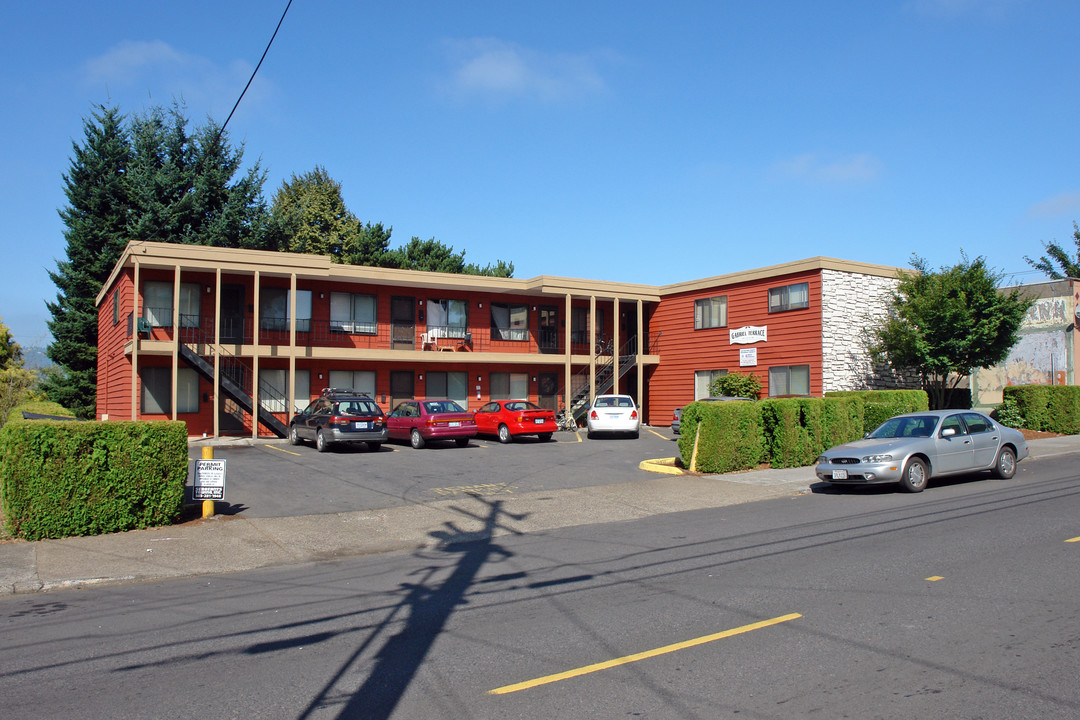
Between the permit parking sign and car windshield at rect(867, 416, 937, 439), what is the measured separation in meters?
11.8

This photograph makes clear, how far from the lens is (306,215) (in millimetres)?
50594

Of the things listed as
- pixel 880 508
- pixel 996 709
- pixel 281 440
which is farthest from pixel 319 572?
pixel 281 440

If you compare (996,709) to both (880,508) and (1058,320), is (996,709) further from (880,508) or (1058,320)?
(1058,320)

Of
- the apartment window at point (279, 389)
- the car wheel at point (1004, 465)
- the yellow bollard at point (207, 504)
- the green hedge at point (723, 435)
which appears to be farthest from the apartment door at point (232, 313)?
the car wheel at point (1004, 465)

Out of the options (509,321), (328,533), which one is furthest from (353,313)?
(328,533)

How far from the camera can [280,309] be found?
28.5 metres

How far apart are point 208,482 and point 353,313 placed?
18187 millimetres

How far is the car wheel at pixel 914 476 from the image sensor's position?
44.6 feet

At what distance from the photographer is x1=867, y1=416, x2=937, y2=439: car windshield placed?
14.5m

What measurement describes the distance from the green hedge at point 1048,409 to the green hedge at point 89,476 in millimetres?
25974

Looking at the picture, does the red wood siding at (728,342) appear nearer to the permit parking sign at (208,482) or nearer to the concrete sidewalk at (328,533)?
the concrete sidewalk at (328,533)

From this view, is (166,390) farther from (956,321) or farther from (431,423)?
(956,321)

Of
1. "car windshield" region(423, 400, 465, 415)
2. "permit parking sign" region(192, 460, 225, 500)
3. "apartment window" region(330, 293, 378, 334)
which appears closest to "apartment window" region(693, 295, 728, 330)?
"car windshield" region(423, 400, 465, 415)

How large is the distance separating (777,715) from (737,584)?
3153 millimetres
